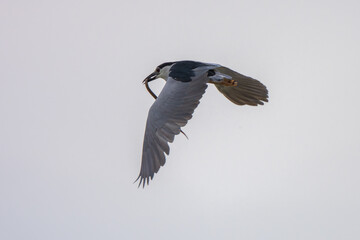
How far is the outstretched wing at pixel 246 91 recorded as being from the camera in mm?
15602

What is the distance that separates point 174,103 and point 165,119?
0.31m

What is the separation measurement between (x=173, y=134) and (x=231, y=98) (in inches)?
99.8

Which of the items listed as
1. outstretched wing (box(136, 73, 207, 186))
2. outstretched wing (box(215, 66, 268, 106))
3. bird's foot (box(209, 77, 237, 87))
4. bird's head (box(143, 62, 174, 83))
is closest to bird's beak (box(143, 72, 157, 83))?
bird's head (box(143, 62, 174, 83))

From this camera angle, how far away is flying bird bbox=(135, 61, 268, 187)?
13602 millimetres

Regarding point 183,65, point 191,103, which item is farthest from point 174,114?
point 183,65

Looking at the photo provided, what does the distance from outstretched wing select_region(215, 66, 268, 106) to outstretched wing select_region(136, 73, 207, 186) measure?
1.49 metres

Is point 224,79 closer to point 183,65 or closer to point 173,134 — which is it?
point 183,65

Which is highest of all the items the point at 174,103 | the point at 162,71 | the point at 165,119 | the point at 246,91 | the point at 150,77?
the point at 246,91

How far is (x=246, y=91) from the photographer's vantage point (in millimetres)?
15719

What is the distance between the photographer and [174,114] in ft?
45.1

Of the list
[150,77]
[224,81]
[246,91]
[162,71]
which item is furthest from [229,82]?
[150,77]

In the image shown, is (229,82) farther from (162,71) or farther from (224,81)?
(162,71)

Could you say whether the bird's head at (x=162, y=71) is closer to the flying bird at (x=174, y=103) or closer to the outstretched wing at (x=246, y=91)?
the flying bird at (x=174, y=103)

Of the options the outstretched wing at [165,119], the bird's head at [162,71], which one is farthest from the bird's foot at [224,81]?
the bird's head at [162,71]
